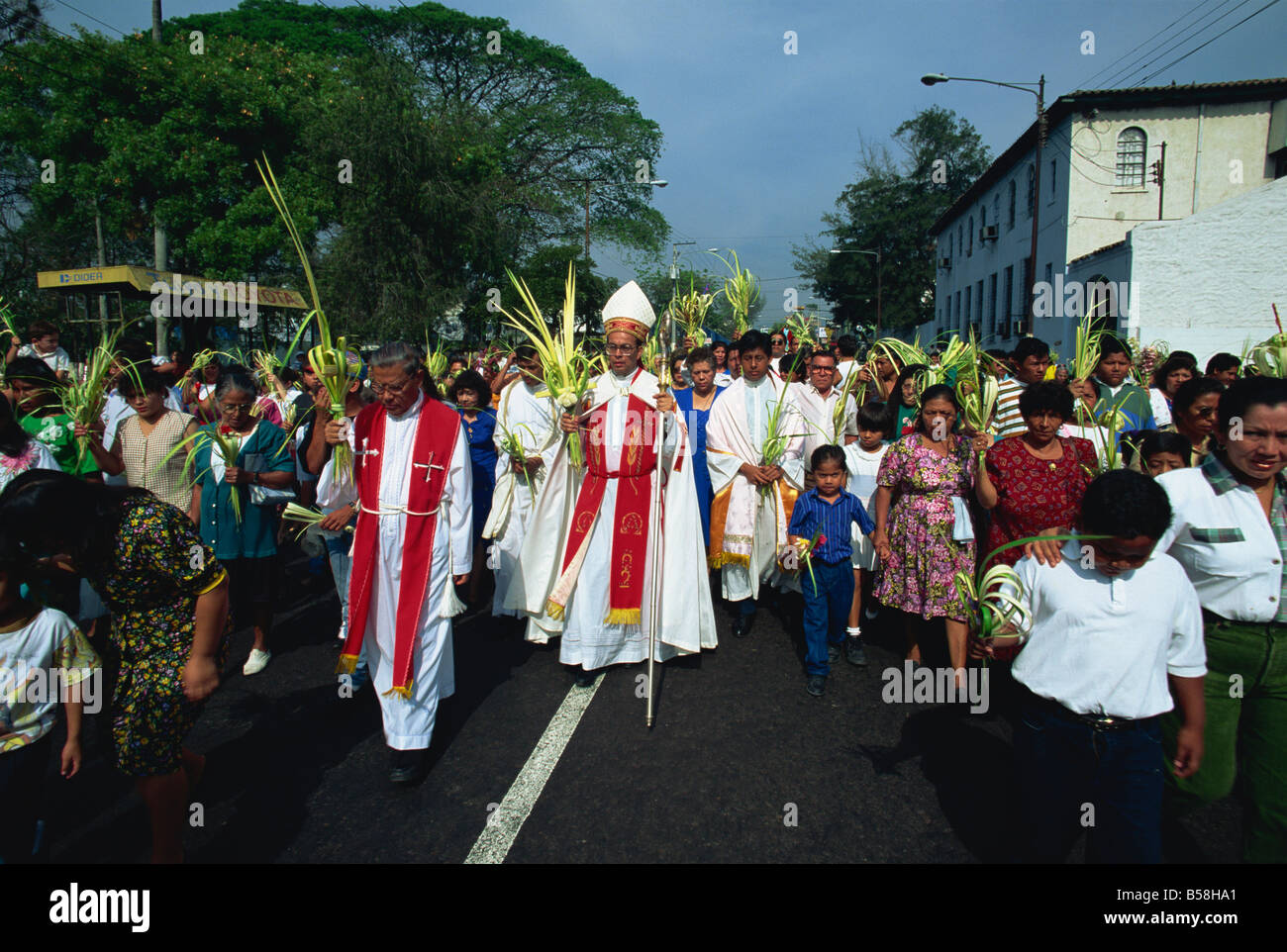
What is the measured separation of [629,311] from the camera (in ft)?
15.9

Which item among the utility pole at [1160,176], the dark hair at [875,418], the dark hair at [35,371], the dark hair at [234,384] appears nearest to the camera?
the dark hair at [234,384]

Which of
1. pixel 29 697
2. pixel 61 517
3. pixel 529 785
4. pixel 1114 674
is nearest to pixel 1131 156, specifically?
pixel 1114 674

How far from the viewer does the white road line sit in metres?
2.89

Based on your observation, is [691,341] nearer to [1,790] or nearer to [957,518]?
[957,518]

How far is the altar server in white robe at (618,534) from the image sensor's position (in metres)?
4.57

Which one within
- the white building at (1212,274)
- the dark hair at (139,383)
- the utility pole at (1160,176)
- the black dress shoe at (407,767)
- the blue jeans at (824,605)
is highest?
the utility pole at (1160,176)

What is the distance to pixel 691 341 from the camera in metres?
8.52

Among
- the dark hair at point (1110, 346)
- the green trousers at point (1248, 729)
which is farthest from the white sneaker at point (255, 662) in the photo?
the dark hair at point (1110, 346)

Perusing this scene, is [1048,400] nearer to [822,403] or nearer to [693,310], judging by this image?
[822,403]

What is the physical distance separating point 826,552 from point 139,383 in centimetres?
443

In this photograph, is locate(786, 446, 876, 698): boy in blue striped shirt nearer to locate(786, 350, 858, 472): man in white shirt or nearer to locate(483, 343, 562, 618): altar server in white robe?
locate(786, 350, 858, 472): man in white shirt

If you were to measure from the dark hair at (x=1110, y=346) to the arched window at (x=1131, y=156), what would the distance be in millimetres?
20505

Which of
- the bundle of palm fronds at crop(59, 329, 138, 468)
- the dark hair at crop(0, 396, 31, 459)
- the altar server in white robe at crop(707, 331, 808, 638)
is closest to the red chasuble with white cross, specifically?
the dark hair at crop(0, 396, 31, 459)

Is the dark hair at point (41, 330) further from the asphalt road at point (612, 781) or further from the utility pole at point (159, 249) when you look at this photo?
the utility pole at point (159, 249)
